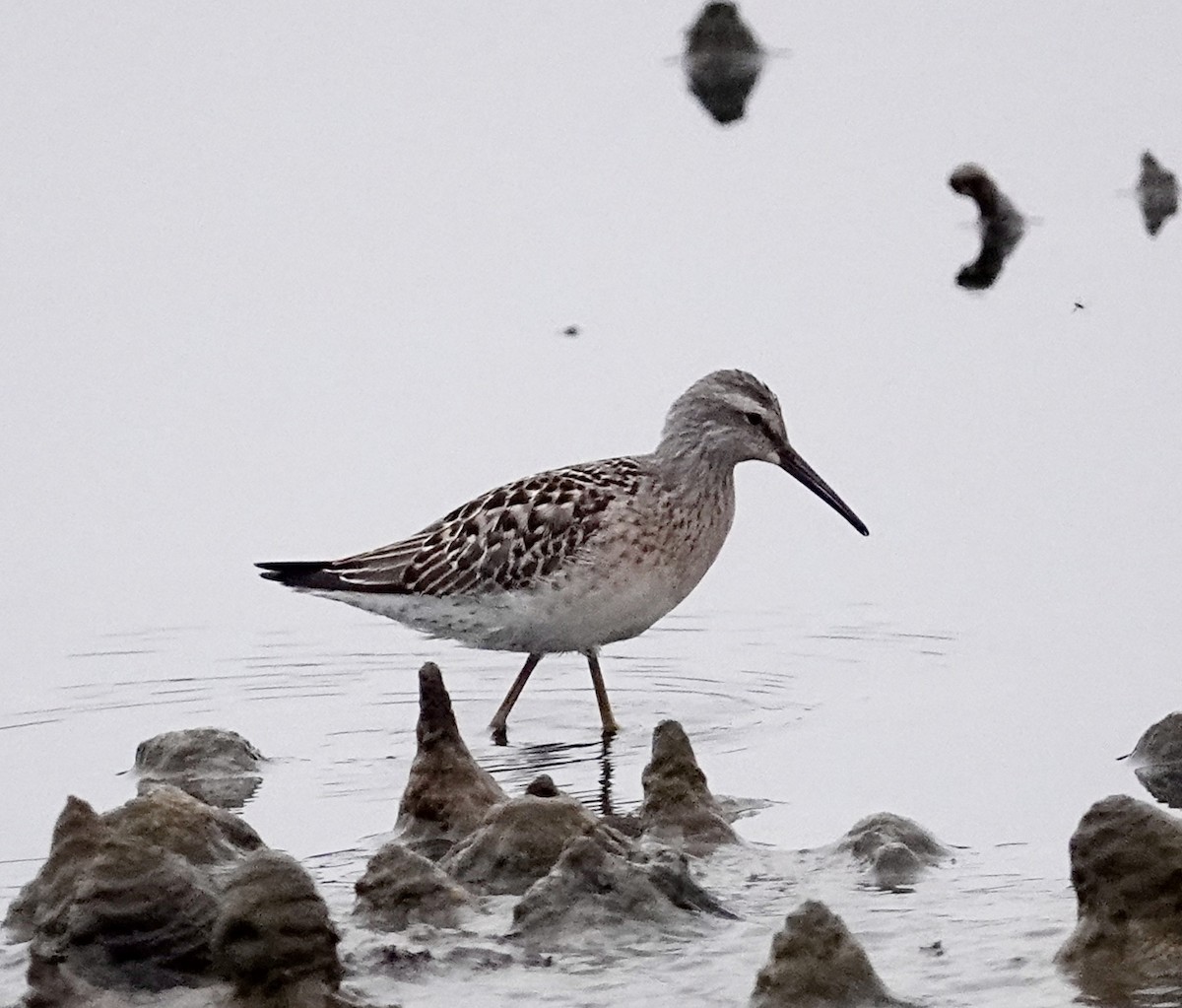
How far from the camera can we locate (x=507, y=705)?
37.8ft

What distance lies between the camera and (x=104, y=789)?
1052cm

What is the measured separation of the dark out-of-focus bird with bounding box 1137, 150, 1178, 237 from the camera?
755 inches

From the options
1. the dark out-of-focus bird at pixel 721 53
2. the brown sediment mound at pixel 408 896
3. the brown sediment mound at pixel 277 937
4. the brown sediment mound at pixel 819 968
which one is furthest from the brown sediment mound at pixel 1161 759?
the dark out-of-focus bird at pixel 721 53

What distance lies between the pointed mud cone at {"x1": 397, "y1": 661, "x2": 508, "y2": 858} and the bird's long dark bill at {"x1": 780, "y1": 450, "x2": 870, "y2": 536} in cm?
395

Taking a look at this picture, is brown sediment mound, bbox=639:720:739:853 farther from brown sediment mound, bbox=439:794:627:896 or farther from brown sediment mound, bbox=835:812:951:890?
brown sediment mound, bbox=439:794:627:896

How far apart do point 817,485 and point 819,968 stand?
19.8ft

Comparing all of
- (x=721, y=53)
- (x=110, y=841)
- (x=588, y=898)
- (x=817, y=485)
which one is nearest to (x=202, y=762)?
(x=110, y=841)

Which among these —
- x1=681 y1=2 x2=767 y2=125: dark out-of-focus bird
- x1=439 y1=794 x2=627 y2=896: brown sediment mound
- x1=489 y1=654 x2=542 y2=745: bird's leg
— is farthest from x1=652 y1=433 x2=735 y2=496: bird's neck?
x1=681 y1=2 x2=767 y2=125: dark out-of-focus bird

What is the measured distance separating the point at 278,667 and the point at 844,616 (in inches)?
118

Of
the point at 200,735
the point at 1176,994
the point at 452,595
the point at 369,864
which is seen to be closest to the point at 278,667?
the point at 452,595

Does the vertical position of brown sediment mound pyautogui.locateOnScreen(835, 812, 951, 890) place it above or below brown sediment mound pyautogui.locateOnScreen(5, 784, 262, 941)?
below

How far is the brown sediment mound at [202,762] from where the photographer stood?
34.0 ft

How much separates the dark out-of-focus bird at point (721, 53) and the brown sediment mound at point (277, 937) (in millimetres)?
17154

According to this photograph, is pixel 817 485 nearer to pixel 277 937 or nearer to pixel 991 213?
pixel 277 937
